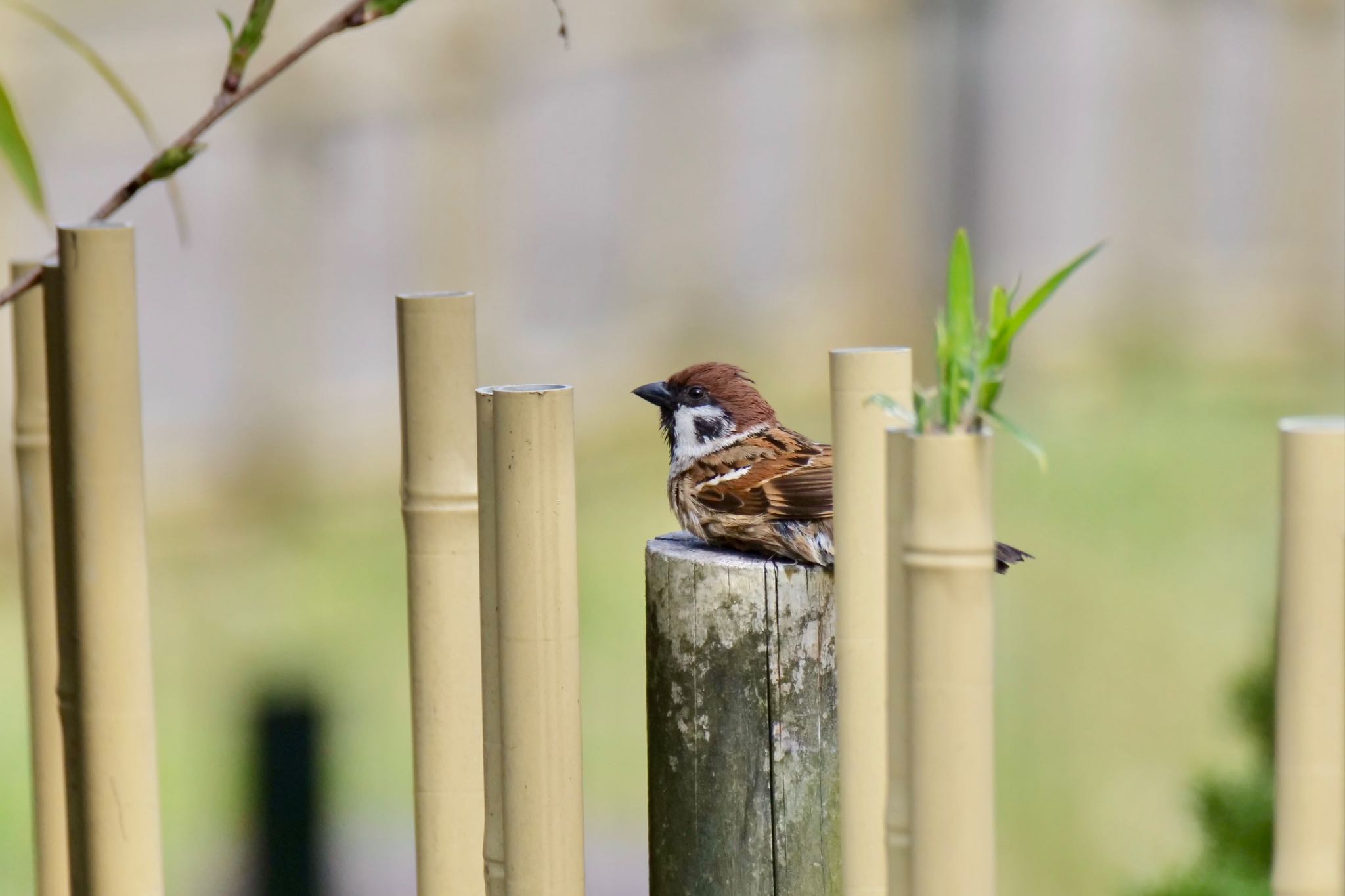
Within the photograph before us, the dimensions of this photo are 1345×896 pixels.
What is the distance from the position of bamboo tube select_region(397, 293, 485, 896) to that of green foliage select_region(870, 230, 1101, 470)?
514 millimetres

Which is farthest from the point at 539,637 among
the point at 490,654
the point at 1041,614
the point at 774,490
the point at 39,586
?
the point at 1041,614

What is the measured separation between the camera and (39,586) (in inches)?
63.7

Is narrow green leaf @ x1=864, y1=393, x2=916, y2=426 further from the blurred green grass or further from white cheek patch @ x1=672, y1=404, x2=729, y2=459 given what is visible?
the blurred green grass

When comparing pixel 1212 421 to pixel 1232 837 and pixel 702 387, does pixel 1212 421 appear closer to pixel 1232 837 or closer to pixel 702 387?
pixel 1232 837

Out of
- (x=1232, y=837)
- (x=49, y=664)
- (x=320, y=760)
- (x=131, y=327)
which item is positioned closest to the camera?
(x=131, y=327)

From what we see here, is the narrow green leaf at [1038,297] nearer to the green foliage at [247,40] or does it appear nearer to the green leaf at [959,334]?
the green leaf at [959,334]

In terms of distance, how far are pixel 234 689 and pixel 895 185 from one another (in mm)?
1631

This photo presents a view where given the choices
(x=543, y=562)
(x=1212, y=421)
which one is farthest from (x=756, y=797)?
(x=1212, y=421)

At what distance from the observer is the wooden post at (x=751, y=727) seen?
163 cm

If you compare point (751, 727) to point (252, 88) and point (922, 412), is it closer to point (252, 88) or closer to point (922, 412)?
point (922, 412)

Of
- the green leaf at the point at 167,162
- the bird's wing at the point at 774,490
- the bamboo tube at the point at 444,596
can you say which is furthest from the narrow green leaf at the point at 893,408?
the bird's wing at the point at 774,490

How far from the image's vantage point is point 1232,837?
290 cm

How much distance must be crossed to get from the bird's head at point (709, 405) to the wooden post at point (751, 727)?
622 mm

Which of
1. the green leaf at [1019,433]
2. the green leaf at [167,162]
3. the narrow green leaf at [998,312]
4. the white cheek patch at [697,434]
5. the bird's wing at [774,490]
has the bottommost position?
the bird's wing at [774,490]
